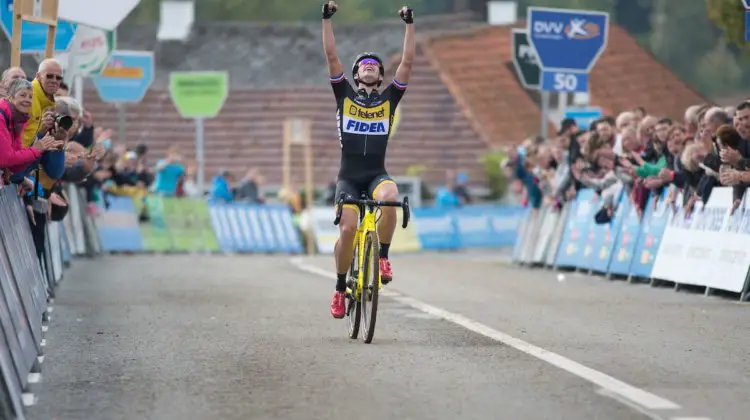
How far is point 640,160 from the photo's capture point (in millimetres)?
21156

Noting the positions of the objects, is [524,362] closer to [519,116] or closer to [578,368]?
[578,368]

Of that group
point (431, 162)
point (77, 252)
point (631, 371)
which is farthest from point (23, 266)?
point (431, 162)

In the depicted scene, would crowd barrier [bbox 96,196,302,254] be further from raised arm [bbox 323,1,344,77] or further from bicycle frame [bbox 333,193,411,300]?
bicycle frame [bbox 333,193,411,300]

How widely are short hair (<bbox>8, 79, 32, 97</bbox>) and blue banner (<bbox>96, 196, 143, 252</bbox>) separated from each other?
758 inches

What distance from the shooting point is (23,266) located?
1268cm

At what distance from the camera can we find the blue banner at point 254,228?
36.2 metres

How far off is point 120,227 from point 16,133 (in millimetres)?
20167

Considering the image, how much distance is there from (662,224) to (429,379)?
11.0 metres

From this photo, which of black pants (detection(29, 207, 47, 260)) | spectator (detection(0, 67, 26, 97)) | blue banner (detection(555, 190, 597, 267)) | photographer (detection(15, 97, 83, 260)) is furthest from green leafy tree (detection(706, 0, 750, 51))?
spectator (detection(0, 67, 26, 97))

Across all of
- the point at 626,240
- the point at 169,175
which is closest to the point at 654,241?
the point at 626,240

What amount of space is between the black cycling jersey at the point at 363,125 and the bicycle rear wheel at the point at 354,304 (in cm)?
59

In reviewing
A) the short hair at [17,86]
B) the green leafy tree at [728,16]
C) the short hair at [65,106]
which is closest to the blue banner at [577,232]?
the short hair at [65,106]

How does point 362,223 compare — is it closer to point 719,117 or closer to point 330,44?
point 330,44

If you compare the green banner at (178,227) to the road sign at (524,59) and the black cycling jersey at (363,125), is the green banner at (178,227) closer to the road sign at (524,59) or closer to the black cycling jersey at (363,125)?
the road sign at (524,59)
